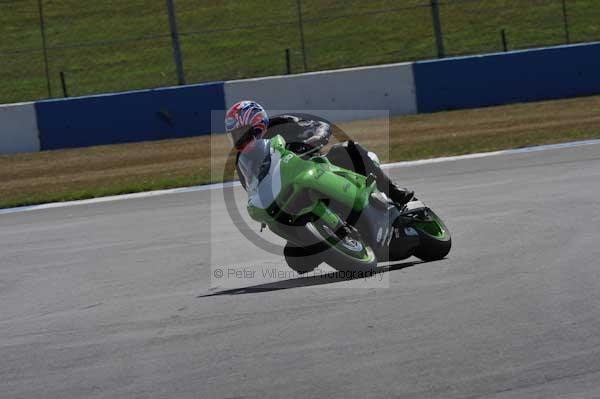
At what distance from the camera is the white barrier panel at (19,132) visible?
1775 cm

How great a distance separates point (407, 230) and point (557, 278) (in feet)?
4.14

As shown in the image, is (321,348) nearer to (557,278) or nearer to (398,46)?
(557,278)

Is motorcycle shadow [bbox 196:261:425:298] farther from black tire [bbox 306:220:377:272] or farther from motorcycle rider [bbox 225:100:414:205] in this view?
motorcycle rider [bbox 225:100:414:205]

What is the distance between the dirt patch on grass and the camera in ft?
46.8

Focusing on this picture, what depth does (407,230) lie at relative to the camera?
7.52m

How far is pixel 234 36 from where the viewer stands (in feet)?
67.9

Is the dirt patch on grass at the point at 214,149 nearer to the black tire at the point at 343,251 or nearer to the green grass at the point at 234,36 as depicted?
the green grass at the point at 234,36

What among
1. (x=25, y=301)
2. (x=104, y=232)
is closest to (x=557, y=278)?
(x=25, y=301)

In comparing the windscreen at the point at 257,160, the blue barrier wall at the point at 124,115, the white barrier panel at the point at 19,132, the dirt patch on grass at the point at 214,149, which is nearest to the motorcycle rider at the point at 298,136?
the windscreen at the point at 257,160

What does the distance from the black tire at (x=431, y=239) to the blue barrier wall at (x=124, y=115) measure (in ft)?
34.4

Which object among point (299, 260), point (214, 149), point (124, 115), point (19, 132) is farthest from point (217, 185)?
point (299, 260)

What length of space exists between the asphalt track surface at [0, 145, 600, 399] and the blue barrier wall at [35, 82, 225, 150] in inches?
293

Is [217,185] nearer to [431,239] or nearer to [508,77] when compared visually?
[431,239]

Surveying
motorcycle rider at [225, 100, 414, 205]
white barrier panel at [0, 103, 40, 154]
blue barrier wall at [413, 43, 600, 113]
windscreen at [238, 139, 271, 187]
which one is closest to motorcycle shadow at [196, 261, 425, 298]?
motorcycle rider at [225, 100, 414, 205]
